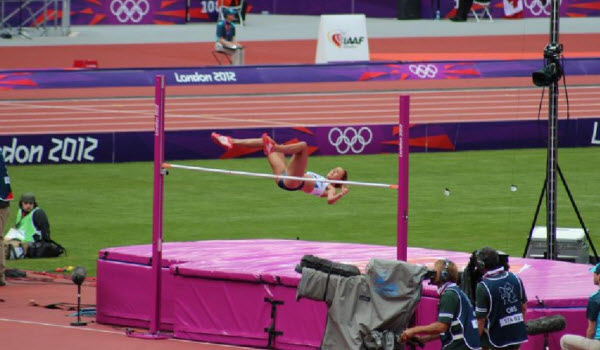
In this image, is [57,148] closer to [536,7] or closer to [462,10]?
[462,10]

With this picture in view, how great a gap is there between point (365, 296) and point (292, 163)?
12.5 feet

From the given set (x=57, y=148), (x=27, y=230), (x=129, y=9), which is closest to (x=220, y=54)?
(x=129, y=9)

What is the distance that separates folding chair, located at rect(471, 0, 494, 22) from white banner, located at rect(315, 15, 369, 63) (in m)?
9.90

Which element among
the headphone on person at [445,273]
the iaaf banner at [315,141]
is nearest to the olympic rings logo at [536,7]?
the iaaf banner at [315,141]

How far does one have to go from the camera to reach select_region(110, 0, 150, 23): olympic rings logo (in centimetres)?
4253

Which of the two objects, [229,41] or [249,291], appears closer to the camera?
[249,291]

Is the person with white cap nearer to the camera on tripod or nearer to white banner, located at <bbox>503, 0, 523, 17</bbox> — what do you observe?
the camera on tripod

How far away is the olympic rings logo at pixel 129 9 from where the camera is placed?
4253 cm

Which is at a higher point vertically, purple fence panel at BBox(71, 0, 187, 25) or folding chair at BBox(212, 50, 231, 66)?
purple fence panel at BBox(71, 0, 187, 25)

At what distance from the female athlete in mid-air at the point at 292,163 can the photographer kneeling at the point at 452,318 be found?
124 inches

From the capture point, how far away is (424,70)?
107ft

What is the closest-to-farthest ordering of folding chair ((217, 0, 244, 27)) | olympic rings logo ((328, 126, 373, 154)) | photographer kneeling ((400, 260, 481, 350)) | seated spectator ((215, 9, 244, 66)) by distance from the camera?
photographer kneeling ((400, 260, 481, 350))
olympic rings logo ((328, 126, 373, 154))
seated spectator ((215, 9, 244, 66))
folding chair ((217, 0, 244, 27))

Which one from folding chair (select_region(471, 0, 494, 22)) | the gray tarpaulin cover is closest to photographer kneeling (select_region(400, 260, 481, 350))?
the gray tarpaulin cover

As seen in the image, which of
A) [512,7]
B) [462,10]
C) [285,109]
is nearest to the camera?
[285,109]
